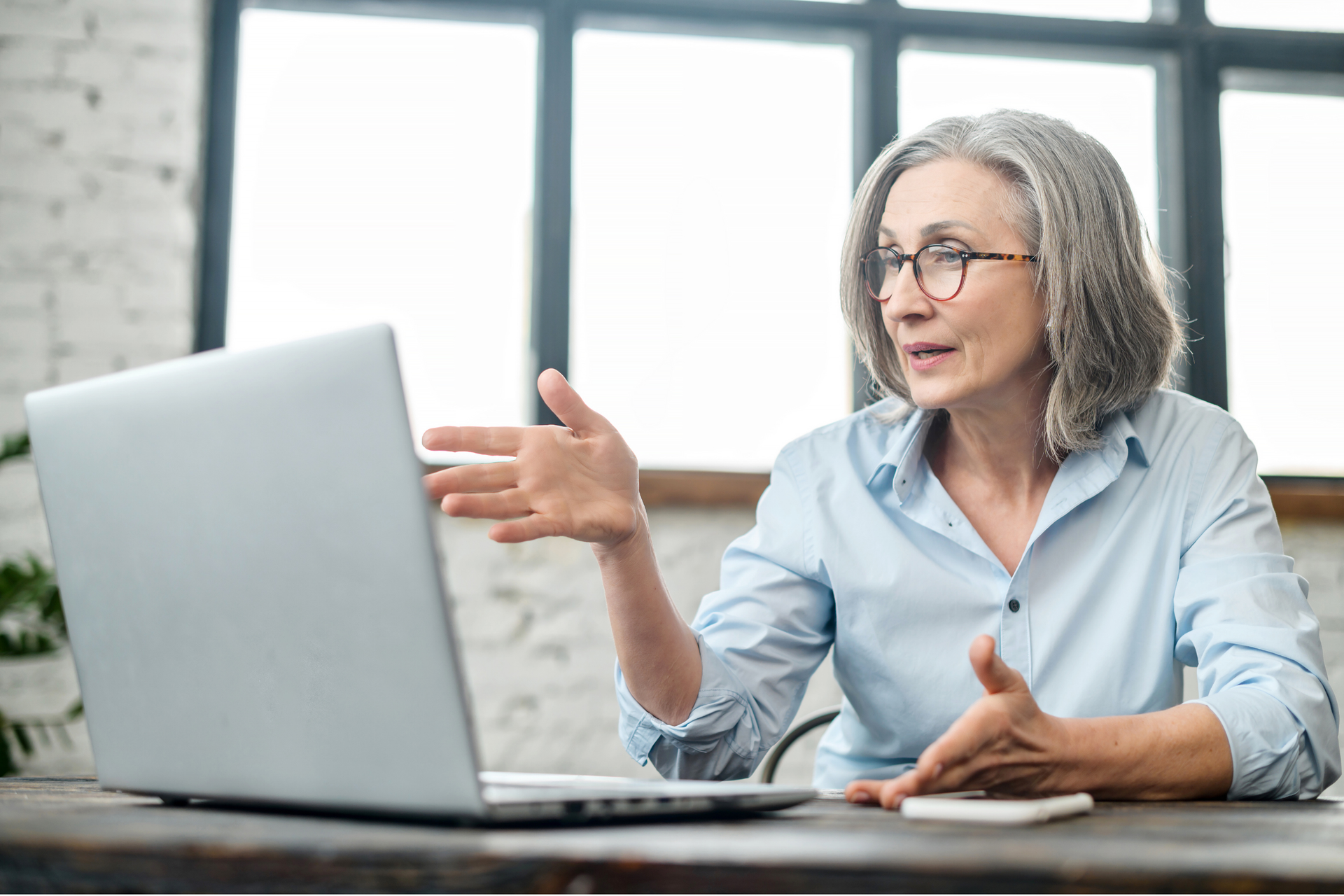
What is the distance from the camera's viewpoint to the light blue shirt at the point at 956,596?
1085 mm

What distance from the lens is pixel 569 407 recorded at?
35.3 inches

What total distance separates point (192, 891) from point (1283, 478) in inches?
113

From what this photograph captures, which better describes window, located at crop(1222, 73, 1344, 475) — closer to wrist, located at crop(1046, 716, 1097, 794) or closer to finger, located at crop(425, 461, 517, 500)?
wrist, located at crop(1046, 716, 1097, 794)

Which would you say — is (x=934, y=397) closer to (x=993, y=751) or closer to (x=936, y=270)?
(x=936, y=270)

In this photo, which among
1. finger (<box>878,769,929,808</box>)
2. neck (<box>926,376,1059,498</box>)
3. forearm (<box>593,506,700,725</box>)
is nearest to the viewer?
finger (<box>878,769,929,808</box>)

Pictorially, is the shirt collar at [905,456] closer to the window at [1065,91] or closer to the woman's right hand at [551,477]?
the woman's right hand at [551,477]

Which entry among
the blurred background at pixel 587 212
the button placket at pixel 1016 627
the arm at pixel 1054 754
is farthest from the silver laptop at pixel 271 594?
the blurred background at pixel 587 212

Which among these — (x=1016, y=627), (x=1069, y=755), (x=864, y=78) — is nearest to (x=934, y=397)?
(x=1016, y=627)

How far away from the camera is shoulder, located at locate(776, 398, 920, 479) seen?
130cm

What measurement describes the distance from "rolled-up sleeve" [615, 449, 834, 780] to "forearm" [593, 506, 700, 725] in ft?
0.05

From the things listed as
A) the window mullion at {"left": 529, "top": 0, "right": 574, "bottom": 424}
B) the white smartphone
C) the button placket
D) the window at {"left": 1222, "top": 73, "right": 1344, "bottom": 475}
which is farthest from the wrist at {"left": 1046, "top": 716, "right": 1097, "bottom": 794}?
the window at {"left": 1222, "top": 73, "right": 1344, "bottom": 475}

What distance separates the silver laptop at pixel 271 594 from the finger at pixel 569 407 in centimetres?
32

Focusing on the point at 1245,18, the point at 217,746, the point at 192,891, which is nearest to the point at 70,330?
the point at 217,746

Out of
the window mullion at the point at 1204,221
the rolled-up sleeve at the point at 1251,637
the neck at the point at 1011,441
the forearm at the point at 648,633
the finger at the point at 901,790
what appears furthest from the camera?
the window mullion at the point at 1204,221
